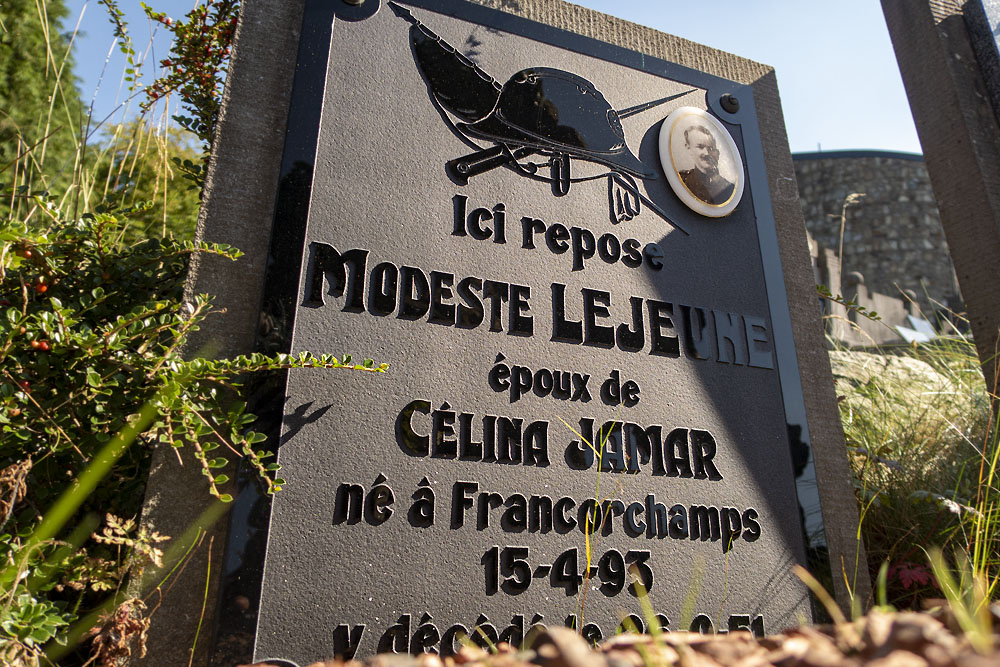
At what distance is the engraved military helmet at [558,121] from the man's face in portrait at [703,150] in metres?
0.26

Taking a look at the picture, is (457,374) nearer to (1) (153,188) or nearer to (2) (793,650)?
(2) (793,650)

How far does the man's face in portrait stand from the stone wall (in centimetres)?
1031

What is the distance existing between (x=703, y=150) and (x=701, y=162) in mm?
60

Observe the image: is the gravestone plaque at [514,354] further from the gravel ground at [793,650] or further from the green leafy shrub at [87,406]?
the gravel ground at [793,650]

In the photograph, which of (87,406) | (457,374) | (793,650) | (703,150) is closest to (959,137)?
(703,150)

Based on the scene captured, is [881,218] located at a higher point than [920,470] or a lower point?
higher

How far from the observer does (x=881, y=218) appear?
505 inches

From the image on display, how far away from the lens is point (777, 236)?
9.08 ft


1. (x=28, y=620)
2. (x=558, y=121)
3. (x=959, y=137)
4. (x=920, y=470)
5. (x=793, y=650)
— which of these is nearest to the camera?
(x=793, y=650)

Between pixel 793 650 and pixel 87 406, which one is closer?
pixel 793 650

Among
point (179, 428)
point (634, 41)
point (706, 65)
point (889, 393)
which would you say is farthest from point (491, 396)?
point (889, 393)

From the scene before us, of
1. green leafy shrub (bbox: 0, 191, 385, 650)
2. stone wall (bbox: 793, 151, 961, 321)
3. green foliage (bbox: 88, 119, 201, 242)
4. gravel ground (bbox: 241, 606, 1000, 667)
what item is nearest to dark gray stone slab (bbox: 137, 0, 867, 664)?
green leafy shrub (bbox: 0, 191, 385, 650)

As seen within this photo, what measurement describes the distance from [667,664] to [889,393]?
144 inches

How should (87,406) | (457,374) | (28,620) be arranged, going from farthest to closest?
(457,374) → (87,406) → (28,620)
